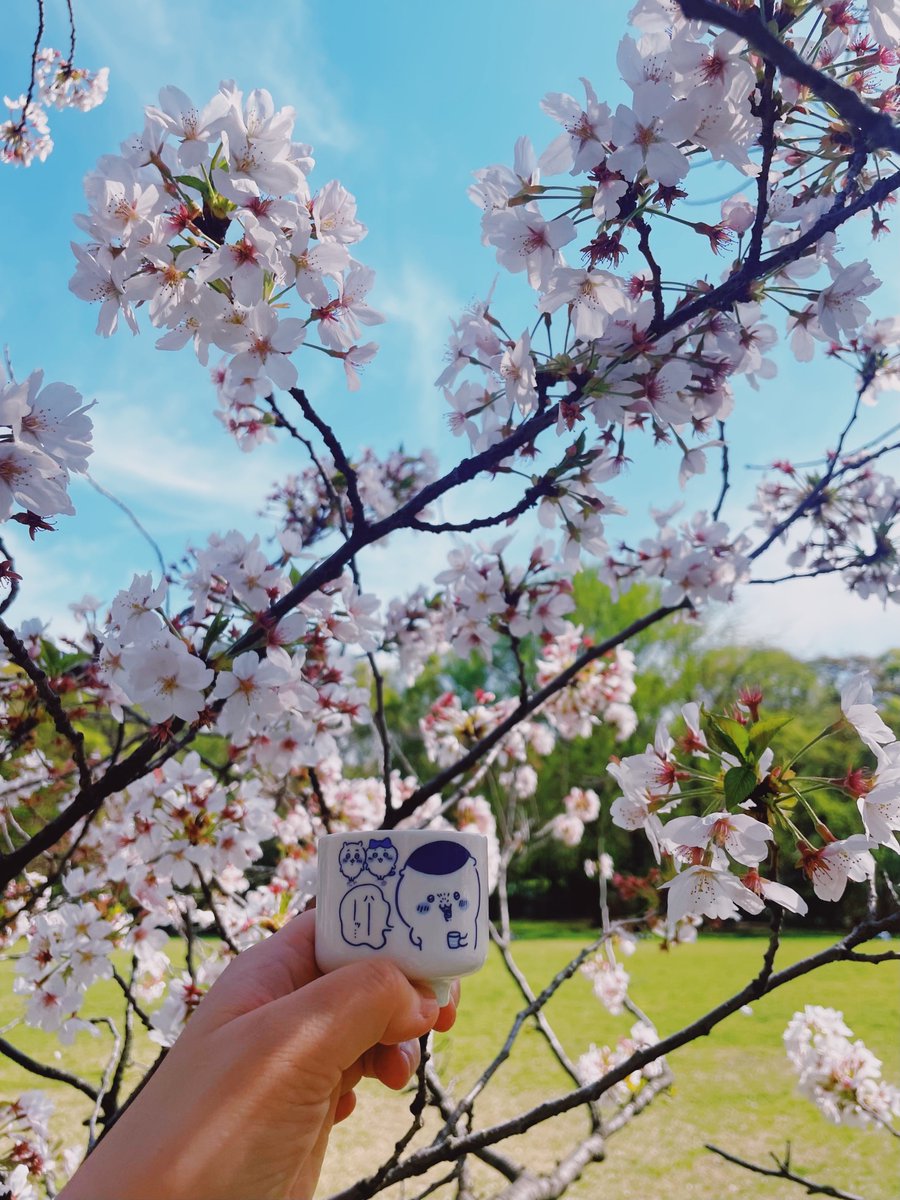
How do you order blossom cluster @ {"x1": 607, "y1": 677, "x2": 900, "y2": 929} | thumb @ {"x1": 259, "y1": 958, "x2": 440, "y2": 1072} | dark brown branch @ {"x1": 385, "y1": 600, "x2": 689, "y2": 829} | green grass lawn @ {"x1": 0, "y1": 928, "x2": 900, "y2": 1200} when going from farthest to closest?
green grass lawn @ {"x1": 0, "y1": 928, "x2": 900, "y2": 1200}, dark brown branch @ {"x1": 385, "y1": 600, "x2": 689, "y2": 829}, blossom cluster @ {"x1": 607, "y1": 677, "x2": 900, "y2": 929}, thumb @ {"x1": 259, "y1": 958, "x2": 440, "y2": 1072}

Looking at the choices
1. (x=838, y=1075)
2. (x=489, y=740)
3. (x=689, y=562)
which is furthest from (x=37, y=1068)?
(x=838, y=1075)

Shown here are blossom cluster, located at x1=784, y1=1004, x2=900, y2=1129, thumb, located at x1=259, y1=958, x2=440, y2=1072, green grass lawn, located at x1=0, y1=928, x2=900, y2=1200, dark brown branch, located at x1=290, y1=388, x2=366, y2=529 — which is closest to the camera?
thumb, located at x1=259, y1=958, x2=440, y2=1072

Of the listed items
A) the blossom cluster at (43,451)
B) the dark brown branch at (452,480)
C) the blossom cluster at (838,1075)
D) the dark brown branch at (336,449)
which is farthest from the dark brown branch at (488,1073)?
the blossom cluster at (838,1075)

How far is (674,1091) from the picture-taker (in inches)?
87.7

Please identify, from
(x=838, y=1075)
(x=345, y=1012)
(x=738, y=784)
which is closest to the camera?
(x=345, y=1012)

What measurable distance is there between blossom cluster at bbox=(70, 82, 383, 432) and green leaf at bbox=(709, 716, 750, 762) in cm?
62

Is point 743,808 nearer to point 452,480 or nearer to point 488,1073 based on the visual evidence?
point 452,480

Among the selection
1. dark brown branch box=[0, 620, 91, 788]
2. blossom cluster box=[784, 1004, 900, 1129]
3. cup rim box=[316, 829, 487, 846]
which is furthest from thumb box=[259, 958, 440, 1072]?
blossom cluster box=[784, 1004, 900, 1129]

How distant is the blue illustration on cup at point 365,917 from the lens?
28.6 inches

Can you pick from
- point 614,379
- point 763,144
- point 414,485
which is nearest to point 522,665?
point 614,379

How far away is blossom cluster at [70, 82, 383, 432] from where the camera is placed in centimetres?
87

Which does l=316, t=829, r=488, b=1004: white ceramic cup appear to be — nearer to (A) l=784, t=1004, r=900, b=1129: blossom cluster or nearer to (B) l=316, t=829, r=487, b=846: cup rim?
(B) l=316, t=829, r=487, b=846: cup rim

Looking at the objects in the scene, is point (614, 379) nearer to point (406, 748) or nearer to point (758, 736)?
point (758, 736)

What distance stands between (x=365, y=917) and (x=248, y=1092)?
0.54ft
